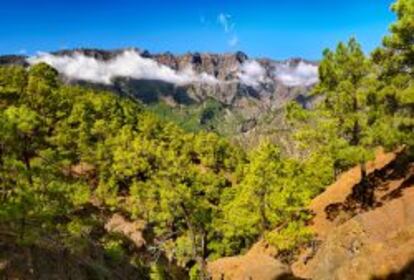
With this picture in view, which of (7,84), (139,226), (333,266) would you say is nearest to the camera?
(333,266)

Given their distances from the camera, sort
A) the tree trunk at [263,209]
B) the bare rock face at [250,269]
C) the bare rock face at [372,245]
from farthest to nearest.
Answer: the tree trunk at [263,209] < the bare rock face at [250,269] < the bare rock face at [372,245]

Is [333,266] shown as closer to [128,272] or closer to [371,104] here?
[371,104]

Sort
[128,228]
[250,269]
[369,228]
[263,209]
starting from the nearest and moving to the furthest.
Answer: [369,228] < [250,269] < [263,209] < [128,228]

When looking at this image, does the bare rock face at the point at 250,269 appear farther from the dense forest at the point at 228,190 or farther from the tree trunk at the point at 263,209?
the tree trunk at the point at 263,209

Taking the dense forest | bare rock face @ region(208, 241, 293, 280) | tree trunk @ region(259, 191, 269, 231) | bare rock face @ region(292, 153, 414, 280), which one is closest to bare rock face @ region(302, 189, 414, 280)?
bare rock face @ region(292, 153, 414, 280)

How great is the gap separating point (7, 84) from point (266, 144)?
6585cm

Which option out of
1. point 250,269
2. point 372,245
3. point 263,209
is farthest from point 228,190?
point 372,245

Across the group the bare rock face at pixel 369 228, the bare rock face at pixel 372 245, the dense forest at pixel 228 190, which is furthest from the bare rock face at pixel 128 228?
the bare rock face at pixel 372 245

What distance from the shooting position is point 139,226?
88750mm

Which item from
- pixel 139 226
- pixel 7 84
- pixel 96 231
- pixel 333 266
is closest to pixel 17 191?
pixel 333 266

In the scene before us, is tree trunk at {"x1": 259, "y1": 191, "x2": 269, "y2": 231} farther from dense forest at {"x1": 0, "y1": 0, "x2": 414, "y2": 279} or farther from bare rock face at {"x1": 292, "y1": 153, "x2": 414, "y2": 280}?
bare rock face at {"x1": 292, "y1": 153, "x2": 414, "y2": 280}

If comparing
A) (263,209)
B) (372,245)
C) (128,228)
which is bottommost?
(372,245)

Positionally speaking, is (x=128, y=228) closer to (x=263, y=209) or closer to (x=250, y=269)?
(x=263, y=209)

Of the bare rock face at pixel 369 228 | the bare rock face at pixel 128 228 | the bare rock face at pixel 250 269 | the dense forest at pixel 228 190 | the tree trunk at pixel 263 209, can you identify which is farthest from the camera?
the bare rock face at pixel 128 228
